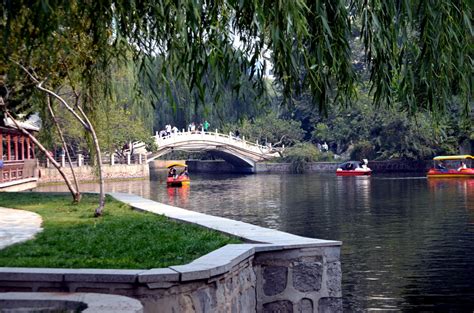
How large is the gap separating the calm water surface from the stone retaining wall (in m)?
10.5

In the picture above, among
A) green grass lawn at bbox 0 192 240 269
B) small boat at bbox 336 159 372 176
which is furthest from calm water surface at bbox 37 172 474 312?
small boat at bbox 336 159 372 176

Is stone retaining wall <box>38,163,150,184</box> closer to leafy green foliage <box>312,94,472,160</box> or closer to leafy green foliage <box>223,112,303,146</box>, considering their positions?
leafy green foliage <box>312,94,472,160</box>

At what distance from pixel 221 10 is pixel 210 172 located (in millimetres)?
67871

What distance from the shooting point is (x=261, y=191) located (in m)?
38.9

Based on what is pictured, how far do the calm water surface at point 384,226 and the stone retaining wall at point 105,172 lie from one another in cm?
1052

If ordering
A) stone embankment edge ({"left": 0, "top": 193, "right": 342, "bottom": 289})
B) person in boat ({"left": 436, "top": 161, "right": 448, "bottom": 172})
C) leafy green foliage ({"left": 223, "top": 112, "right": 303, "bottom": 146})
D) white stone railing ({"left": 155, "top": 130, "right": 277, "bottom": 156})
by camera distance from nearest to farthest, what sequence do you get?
1. stone embankment edge ({"left": 0, "top": 193, "right": 342, "bottom": 289})
2. person in boat ({"left": 436, "top": 161, "right": 448, "bottom": 172})
3. white stone railing ({"left": 155, "top": 130, "right": 277, "bottom": 156})
4. leafy green foliage ({"left": 223, "top": 112, "right": 303, "bottom": 146})

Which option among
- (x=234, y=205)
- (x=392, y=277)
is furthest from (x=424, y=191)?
(x=392, y=277)

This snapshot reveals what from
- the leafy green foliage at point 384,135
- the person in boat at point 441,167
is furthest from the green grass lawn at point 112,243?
the leafy green foliage at point 384,135

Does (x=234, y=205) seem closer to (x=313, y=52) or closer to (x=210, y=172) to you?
(x=313, y=52)

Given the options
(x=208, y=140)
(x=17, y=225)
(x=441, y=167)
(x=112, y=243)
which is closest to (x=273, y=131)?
(x=208, y=140)

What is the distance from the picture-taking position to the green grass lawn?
8.42 metres

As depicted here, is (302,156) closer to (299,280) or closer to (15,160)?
(15,160)

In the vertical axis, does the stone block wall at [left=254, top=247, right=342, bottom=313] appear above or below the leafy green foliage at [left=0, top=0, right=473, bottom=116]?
below

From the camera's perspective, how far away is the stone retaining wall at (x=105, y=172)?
47438mm
